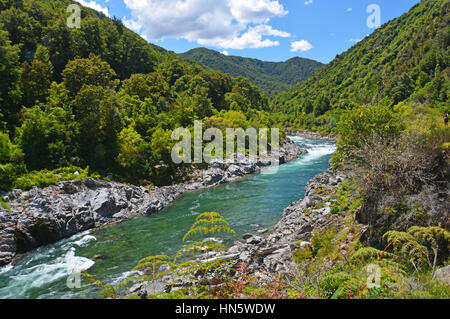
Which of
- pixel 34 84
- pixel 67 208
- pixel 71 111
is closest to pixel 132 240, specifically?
pixel 67 208

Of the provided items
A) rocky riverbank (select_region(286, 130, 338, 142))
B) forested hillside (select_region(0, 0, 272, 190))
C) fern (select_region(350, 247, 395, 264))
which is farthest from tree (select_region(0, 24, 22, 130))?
rocky riverbank (select_region(286, 130, 338, 142))

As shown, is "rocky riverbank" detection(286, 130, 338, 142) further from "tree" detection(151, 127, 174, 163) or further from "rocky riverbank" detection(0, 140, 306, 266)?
"rocky riverbank" detection(0, 140, 306, 266)

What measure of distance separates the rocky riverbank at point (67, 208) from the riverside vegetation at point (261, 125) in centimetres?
234

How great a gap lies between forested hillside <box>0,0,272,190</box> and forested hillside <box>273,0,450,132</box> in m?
27.2

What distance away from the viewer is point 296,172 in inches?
1374

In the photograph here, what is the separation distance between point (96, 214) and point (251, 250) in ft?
47.9

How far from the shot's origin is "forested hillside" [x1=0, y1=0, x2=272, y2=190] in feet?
84.3

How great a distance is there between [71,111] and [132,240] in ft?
63.7

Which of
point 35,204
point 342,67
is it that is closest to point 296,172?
point 35,204

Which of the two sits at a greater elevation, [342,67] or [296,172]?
[342,67]

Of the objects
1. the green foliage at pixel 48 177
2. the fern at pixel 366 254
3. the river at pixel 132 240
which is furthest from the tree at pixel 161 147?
the fern at pixel 366 254
